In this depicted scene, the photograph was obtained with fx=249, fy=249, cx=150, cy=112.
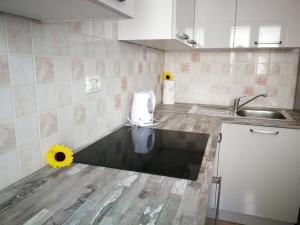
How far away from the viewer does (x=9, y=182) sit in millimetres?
848

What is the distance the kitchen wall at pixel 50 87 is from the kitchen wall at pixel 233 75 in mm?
1157

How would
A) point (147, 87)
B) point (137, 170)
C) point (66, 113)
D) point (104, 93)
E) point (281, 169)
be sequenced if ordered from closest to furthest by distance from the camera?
point (137, 170), point (66, 113), point (104, 93), point (281, 169), point (147, 87)

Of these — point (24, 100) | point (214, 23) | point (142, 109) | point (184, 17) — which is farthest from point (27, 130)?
point (214, 23)

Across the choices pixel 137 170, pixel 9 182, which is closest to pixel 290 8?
pixel 137 170

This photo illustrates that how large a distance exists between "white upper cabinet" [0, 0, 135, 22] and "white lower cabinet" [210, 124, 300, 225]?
4.47 ft

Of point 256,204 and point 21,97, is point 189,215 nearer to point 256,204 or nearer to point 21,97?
point 21,97

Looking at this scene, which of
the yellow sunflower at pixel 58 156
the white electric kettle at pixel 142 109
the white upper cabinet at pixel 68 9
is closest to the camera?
the white upper cabinet at pixel 68 9

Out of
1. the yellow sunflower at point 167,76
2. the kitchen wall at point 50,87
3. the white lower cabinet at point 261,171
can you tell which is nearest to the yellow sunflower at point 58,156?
the kitchen wall at point 50,87

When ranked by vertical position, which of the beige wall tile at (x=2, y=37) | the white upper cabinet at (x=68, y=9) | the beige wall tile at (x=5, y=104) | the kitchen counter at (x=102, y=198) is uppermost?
the white upper cabinet at (x=68, y=9)

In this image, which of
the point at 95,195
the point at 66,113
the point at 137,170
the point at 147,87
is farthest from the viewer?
the point at 147,87

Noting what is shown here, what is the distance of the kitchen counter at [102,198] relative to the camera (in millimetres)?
692

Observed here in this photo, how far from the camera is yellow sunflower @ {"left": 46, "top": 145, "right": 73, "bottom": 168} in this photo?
→ 3.29 feet

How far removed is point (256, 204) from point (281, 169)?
346 mm

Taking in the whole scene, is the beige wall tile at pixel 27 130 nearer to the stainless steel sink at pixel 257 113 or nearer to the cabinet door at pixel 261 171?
the cabinet door at pixel 261 171
